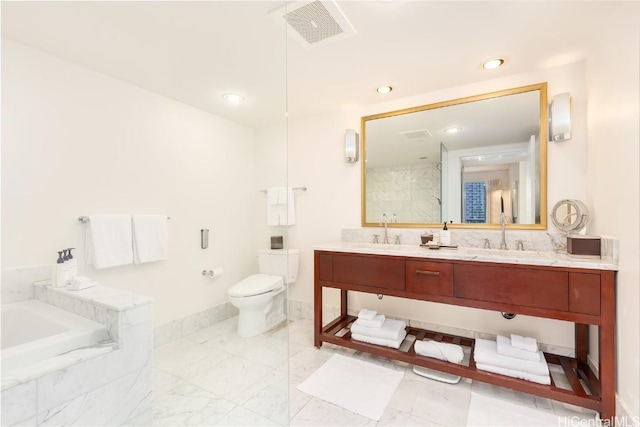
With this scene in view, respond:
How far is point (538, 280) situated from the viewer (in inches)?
57.2

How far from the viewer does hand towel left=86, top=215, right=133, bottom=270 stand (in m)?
1.48

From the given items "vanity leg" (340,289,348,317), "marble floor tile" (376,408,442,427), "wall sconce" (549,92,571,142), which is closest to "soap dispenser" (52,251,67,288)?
"marble floor tile" (376,408,442,427)

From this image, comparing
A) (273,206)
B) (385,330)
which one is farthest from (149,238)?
(385,330)

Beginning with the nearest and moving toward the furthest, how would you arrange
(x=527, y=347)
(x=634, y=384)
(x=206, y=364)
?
(x=634, y=384)
(x=527, y=347)
(x=206, y=364)

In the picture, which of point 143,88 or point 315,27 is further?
point 143,88

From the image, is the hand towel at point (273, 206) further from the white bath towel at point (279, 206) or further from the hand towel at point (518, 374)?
the hand towel at point (518, 374)

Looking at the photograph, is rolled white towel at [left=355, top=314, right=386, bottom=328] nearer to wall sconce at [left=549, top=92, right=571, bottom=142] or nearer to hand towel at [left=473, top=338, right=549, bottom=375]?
hand towel at [left=473, top=338, right=549, bottom=375]

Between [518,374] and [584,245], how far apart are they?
79cm

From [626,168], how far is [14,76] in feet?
9.19

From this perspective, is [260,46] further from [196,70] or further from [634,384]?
[634,384]

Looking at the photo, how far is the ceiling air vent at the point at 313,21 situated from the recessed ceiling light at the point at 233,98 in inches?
31.7

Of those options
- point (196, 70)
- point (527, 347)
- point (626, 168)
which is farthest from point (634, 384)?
point (196, 70)

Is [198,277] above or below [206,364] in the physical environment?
above

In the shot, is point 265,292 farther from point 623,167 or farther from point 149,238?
point 623,167
